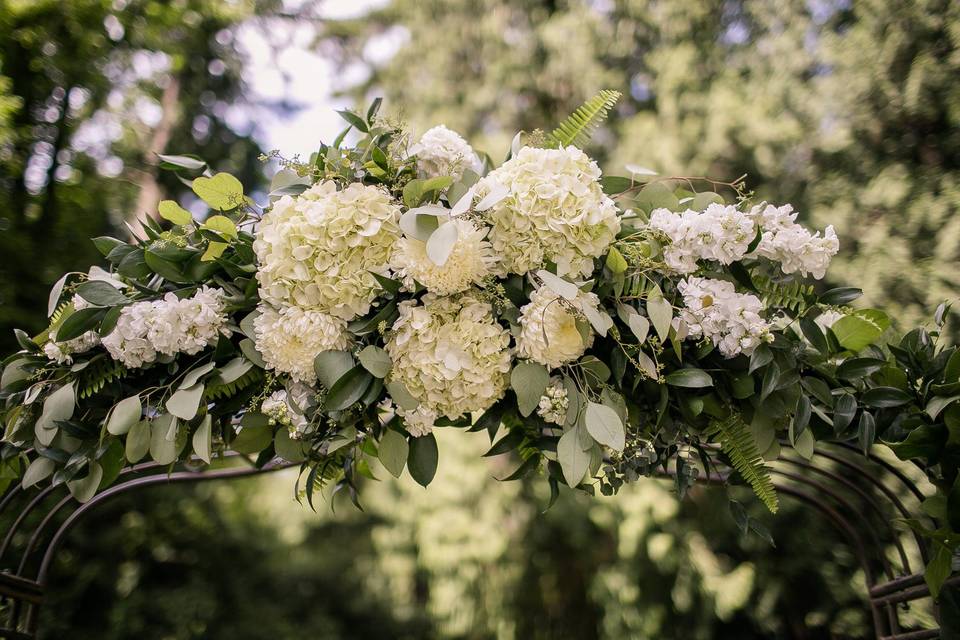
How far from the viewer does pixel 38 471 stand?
1.10 metres

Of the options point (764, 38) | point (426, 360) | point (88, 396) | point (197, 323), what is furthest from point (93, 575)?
point (764, 38)

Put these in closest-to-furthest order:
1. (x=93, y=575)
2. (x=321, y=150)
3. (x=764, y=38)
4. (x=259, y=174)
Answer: (x=321, y=150) → (x=93, y=575) → (x=764, y=38) → (x=259, y=174)

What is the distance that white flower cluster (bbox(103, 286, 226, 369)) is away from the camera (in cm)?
102

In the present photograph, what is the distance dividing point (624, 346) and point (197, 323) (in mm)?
677

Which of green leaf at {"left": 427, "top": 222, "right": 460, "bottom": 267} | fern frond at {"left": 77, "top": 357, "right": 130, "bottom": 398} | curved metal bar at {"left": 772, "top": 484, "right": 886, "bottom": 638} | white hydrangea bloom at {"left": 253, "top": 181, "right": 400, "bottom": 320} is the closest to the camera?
green leaf at {"left": 427, "top": 222, "right": 460, "bottom": 267}

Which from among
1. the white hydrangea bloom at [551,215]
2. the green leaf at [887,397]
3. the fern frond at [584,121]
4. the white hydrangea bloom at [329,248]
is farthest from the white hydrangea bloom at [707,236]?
the white hydrangea bloom at [329,248]

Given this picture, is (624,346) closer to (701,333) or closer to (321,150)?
(701,333)

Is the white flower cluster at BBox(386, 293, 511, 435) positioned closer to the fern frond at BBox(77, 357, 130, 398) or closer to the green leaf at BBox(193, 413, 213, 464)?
the green leaf at BBox(193, 413, 213, 464)

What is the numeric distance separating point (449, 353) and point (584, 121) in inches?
18.3

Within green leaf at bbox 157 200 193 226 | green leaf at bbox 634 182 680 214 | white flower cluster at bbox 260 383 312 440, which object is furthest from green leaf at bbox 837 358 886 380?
green leaf at bbox 157 200 193 226

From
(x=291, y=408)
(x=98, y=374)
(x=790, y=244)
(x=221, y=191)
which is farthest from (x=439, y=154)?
(x=98, y=374)

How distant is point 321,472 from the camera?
1095 millimetres

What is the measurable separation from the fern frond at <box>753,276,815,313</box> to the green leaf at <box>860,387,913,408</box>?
0.59 feet

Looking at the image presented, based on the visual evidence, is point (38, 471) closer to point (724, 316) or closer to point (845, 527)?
point (724, 316)
